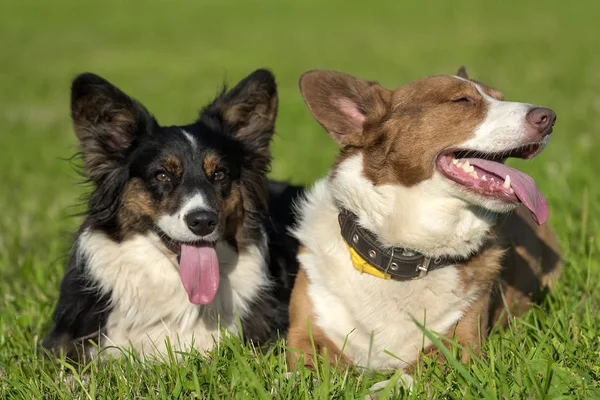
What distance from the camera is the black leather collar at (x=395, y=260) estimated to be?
3.80 m

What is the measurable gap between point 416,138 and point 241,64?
1472cm

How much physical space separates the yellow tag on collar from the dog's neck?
15 cm

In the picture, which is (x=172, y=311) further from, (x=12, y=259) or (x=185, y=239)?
(x=12, y=259)

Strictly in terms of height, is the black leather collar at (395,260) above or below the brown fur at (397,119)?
below

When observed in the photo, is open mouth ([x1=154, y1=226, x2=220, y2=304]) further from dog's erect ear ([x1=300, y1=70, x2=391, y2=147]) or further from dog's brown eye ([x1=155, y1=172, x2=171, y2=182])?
dog's erect ear ([x1=300, y1=70, x2=391, y2=147])

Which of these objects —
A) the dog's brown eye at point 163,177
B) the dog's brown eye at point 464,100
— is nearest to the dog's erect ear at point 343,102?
the dog's brown eye at point 464,100

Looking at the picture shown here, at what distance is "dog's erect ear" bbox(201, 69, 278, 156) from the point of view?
4.48 m

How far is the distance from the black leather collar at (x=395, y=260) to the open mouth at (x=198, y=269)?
Result: 0.79 m

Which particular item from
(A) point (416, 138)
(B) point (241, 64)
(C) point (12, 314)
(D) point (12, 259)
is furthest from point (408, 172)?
(B) point (241, 64)

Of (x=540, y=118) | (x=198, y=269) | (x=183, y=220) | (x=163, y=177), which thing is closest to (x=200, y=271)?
(x=198, y=269)

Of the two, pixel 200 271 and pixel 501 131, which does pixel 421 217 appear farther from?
pixel 200 271

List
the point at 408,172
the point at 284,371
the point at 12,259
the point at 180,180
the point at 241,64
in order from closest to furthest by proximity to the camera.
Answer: the point at 284,371 < the point at 408,172 < the point at 180,180 < the point at 12,259 < the point at 241,64

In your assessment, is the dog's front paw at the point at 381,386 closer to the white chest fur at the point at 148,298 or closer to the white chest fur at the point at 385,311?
the white chest fur at the point at 385,311

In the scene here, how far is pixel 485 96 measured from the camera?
3.80m
